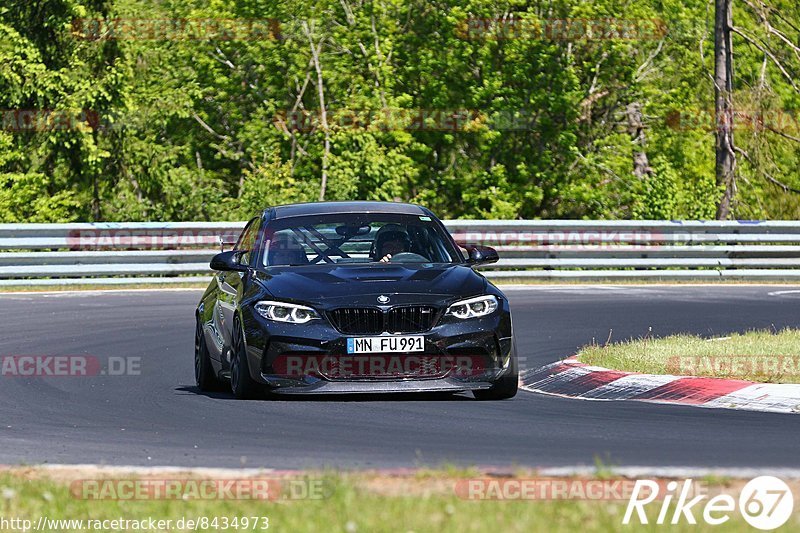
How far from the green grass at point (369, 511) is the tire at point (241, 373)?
382cm

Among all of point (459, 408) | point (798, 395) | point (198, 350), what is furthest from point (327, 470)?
point (198, 350)

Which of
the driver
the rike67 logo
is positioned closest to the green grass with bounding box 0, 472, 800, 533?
the rike67 logo

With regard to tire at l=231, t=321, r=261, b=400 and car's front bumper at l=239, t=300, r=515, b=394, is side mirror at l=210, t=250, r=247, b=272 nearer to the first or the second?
tire at l=231, t=321, r=261, b=400

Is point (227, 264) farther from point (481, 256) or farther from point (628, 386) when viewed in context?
point (628, 386)

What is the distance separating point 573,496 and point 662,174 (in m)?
23.7

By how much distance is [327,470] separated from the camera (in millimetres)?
7117

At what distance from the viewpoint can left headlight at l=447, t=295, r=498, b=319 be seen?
10.5 metres

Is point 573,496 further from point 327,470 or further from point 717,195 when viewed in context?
point 717,195

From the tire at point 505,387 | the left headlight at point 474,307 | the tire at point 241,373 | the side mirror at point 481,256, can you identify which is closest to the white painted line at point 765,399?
the tire at point 505,387

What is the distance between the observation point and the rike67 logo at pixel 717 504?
595 cm

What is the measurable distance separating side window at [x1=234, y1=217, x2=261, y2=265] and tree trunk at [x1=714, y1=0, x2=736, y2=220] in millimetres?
19819

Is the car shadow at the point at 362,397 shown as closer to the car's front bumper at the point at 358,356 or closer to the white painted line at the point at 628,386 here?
the car's front bumper at the point at 358,356

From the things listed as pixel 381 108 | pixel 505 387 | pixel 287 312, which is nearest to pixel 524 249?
pixel 381 108

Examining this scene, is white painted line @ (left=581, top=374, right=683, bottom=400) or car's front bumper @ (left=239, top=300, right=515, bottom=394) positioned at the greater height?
car's front bumper @ (left=239, top=300, right=515, bottom=394)
